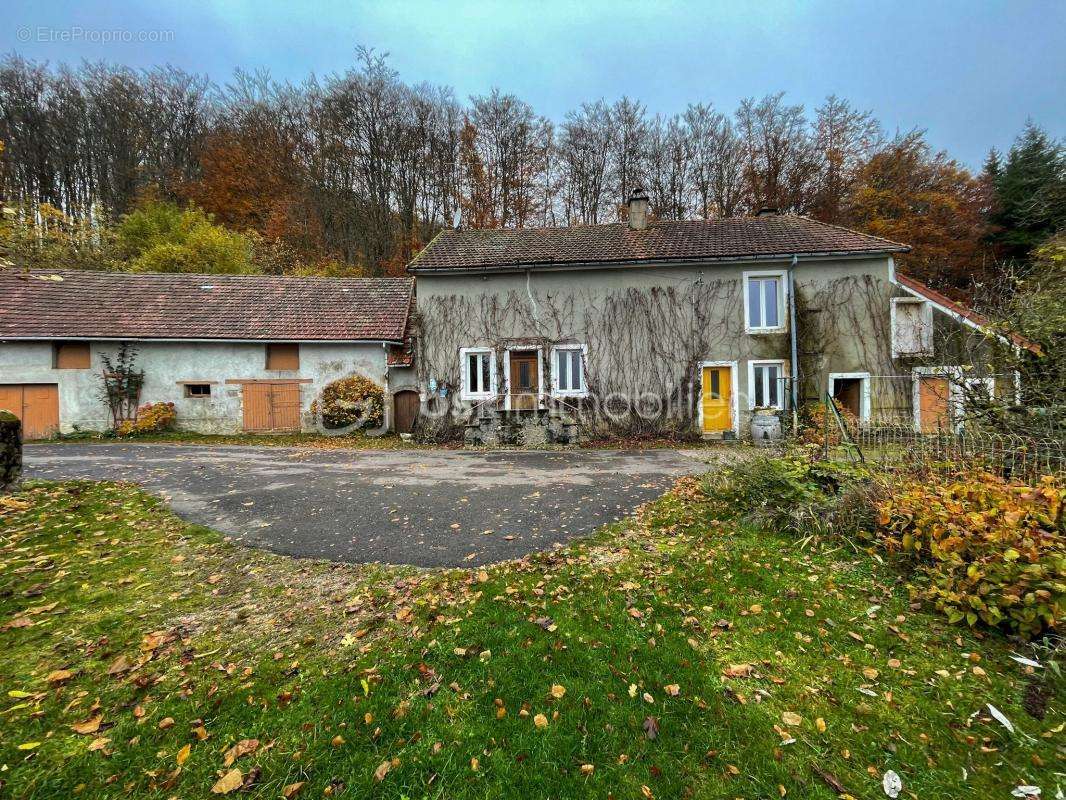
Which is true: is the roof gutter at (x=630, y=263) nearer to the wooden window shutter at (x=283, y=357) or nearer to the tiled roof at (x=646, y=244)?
the tiled roof at (x=646, y=244)

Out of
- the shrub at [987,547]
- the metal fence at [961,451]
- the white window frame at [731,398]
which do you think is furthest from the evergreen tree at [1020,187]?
the shrub at [987,547]

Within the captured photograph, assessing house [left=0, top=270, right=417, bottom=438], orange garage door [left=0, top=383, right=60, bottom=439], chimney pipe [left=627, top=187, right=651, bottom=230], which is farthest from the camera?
chimney pipe [left=627, top=187, right=651, bottom=230]

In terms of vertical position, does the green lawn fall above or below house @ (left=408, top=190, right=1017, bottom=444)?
below

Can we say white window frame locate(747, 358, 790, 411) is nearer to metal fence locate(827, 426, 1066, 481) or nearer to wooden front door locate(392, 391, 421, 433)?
metal fence locate(827, 426, 1066, 481)

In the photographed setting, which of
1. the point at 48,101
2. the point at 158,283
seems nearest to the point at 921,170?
the point at 158,283

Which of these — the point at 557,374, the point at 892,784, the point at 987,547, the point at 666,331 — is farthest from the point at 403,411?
the point at 892,784

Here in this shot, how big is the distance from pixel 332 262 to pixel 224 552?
22.1 metres

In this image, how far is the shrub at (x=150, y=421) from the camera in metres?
14.1

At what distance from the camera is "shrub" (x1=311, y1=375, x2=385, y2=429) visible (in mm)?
14758

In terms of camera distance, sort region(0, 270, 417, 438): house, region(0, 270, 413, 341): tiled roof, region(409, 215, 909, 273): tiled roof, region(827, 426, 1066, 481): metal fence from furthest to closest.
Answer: region(0, 270, 413, 341): tiled roof
region(0, 270, 417, 438): house
region(409, 215, 909, 273): tiled roof
region(827, 426, 1066, 481): metal fence

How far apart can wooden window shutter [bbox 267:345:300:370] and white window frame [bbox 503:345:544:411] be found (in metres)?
7.69

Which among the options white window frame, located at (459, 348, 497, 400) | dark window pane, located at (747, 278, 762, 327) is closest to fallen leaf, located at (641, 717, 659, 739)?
white window frame, located at (459, 348, 497, 400)

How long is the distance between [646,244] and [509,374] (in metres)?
6.56

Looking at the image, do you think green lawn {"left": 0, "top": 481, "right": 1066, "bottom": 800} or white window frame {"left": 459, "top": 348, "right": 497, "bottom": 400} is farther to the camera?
white window frame {"left": 459, "top": 348, "right": 497, "bottom": 400}
